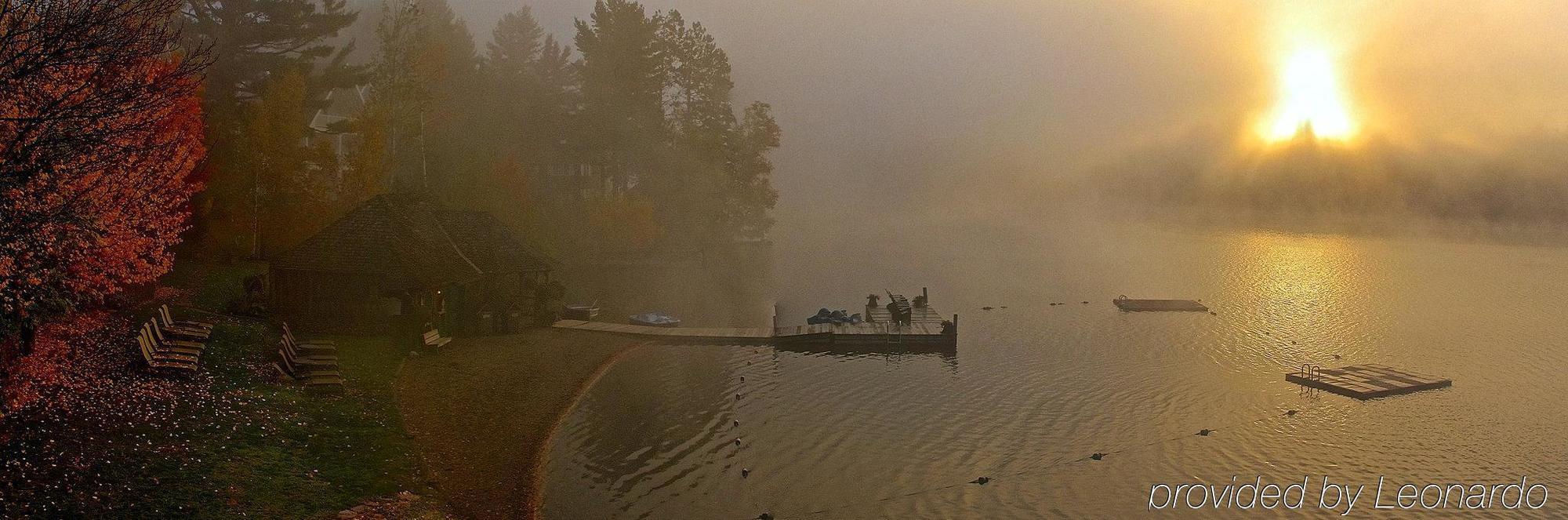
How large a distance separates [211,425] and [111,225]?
492 cm

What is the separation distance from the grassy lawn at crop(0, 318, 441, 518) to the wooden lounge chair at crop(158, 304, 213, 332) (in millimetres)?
2440

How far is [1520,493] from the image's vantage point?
31.5 metres

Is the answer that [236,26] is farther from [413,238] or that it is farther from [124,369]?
[124,369]

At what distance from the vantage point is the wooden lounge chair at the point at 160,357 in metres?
23.7

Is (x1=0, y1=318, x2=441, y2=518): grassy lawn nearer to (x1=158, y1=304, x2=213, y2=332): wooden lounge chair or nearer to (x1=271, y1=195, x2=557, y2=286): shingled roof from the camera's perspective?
(x1=158, y1=304, x2=213, y2=332): wooden lounge chair

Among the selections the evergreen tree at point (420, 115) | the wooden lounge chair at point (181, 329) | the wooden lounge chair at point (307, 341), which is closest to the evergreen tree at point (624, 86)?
the evergreen tree at point (420, 115)

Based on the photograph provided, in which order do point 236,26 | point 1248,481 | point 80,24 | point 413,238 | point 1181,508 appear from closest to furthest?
point 80,24
point 1181,508
point 1248,481
point 413,238
point 236,26

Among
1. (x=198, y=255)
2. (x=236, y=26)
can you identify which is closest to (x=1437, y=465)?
(x=198, y=255)

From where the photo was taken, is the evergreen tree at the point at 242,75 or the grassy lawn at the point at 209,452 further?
the evergreen tree at the point at 242,75

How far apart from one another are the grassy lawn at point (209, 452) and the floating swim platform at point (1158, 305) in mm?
68388

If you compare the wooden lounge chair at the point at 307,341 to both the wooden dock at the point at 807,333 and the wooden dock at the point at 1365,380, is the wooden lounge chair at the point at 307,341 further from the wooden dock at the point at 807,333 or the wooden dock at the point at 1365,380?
the wooden dock at the point at 1365,380

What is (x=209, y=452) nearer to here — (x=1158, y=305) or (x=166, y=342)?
(x=166, y=342)

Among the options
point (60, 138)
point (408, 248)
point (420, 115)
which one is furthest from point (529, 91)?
point (60, 138)

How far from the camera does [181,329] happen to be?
1163 inches
